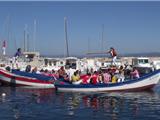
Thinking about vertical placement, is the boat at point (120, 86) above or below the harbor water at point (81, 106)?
above

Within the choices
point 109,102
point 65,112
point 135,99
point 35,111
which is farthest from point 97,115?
point 135,99

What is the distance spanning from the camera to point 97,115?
21.7 m

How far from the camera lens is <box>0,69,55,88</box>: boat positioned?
38.1 m

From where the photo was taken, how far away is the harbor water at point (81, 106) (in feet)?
70.0

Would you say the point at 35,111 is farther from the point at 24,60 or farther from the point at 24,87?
the point at 24,60

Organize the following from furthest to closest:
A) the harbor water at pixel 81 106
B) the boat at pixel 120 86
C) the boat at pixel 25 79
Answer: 1. the boat at pixel 25 79
2. the boat at pixel 120 86
3. the harbor water at pixel 81 106

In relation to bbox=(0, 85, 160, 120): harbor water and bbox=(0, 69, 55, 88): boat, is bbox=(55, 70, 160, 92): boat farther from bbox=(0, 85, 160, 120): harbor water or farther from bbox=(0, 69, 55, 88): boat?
bbox=(0, 69, 55, 88): boat

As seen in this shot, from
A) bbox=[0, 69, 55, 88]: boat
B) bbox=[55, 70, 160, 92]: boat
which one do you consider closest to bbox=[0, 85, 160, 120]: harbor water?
bbox=[55, 70, 160, 92]: boat

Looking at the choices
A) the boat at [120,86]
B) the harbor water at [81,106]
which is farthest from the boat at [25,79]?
the harbor water at [81,106]

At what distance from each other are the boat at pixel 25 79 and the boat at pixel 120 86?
380 centimetres

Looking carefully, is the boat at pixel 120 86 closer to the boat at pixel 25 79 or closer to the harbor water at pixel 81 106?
the harbor water at pixel 81 106

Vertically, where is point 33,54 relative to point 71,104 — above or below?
above

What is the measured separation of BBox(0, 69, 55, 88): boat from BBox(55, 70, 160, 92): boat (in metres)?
3.80

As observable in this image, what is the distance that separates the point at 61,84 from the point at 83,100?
243 inches
